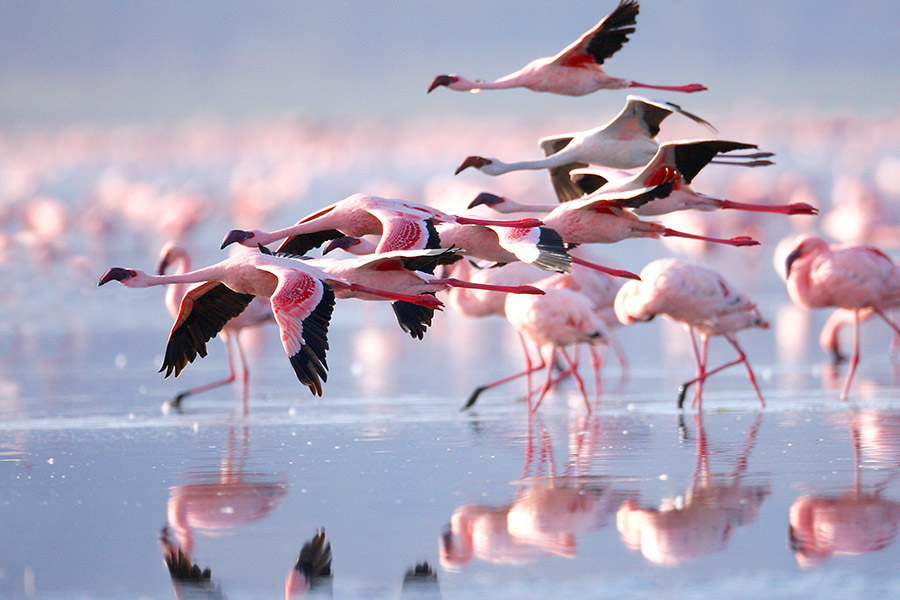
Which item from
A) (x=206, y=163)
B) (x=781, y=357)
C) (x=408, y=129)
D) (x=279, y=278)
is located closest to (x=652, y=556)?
(x=279, y=278)

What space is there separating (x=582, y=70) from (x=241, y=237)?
228 centimetres

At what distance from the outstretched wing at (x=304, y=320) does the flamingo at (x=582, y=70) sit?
2.12 m

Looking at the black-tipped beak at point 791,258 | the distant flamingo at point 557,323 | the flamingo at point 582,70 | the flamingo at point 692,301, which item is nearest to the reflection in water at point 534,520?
the flamingo at point 582,70

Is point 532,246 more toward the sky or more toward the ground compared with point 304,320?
more toward the sky

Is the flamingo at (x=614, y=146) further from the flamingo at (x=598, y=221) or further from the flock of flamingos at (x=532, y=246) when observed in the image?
the flamingo at (x=598, y=221)

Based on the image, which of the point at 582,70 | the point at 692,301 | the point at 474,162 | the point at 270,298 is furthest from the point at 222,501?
the point at 692,301

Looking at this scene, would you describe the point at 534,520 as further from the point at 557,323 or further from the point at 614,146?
the point at 557,323

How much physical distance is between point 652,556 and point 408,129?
65766 mm

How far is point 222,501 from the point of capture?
20.1 feet

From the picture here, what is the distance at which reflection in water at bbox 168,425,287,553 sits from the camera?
5668mm

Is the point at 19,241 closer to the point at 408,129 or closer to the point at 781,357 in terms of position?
the point at 781,357

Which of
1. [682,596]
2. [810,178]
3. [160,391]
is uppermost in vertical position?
[810,178]

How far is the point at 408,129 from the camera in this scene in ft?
230

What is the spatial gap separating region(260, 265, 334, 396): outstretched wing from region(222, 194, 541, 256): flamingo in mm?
564
